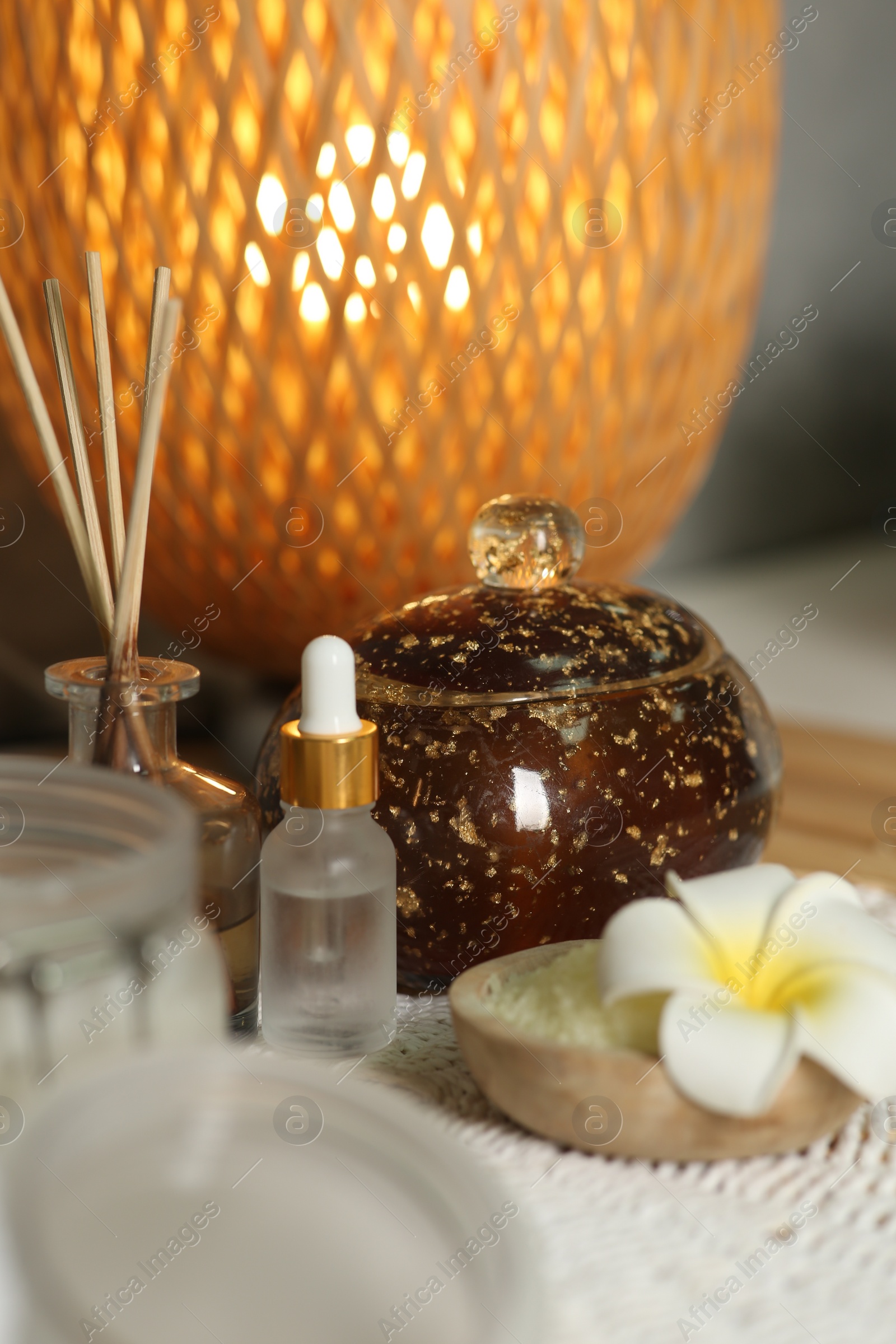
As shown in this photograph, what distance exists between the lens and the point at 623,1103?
0.33 metres

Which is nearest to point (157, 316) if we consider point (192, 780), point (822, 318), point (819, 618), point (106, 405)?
point (106, 405)

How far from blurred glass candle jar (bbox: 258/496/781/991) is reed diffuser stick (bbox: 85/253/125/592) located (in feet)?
0.31

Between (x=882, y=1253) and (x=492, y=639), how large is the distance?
0.71 ft

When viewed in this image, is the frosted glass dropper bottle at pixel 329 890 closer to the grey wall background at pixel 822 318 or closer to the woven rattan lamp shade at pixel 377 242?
the woven rattan lamp shade at pixel 377 242

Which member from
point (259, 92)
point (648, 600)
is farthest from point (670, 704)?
point (259, 92)

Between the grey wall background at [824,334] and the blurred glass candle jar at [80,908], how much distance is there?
39.4 inches

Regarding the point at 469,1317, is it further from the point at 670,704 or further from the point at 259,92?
the point at 259,92

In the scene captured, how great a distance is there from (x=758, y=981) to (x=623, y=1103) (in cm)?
5

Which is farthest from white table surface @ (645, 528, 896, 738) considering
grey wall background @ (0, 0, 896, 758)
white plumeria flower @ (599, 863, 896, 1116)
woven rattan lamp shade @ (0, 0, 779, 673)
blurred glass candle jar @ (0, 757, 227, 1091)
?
blurred glass candle jar @ (0, 757, 227, 1091)

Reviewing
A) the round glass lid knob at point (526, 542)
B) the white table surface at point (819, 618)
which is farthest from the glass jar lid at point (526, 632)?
the white table surface at point (819, 618)

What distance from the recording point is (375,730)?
1.25ft

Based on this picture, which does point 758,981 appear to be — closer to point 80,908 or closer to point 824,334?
point 80,908

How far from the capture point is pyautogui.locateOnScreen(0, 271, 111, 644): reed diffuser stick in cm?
37

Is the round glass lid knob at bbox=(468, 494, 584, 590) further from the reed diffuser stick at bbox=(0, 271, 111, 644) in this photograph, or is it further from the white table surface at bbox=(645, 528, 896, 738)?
the white table surface at bbox=(645, 528, 896, 738)
